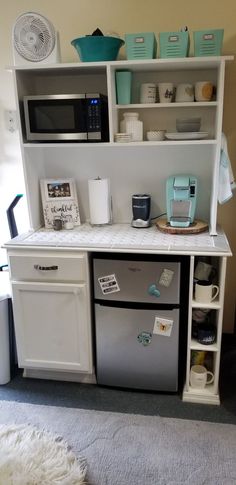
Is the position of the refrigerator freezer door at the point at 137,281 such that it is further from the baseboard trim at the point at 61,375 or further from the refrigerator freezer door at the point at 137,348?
the baseboard trim at the point at 61,375

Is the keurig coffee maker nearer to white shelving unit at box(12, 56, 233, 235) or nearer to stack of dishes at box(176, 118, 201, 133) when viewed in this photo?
white shelving unit at box(12, 56, 233, 235)

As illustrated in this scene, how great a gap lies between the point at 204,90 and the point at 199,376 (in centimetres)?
155

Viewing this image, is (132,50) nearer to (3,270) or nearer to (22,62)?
(22,62)

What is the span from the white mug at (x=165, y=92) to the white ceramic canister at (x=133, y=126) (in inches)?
6.7

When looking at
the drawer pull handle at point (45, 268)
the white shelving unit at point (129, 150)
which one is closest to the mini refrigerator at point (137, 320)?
the drawer pull handle at point (45, 268)

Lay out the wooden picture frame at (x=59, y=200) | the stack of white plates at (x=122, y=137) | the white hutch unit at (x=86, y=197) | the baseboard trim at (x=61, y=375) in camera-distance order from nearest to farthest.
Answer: the white hutch unit at (x=86, y=197), the stack of white plates at (x=122, y=137), the baseboard trim at (x=61, y=375), the wooden picture frame at (x=59, y=200)

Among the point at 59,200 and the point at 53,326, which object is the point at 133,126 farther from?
the point at 53,326

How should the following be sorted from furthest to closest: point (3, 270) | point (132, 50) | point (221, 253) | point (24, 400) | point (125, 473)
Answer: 1. point (3, 270)
2. point (24, 400)
3. point (132, 50)
4. point (221, 253)
5. point (125, 473)

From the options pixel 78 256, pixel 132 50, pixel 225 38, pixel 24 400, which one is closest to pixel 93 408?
pixel 24 400

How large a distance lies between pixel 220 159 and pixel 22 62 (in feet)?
3.91

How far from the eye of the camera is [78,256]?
1938mm

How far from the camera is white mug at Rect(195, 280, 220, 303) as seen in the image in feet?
6.25

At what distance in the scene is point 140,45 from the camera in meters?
1.91

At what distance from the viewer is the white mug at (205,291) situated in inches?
75.0
